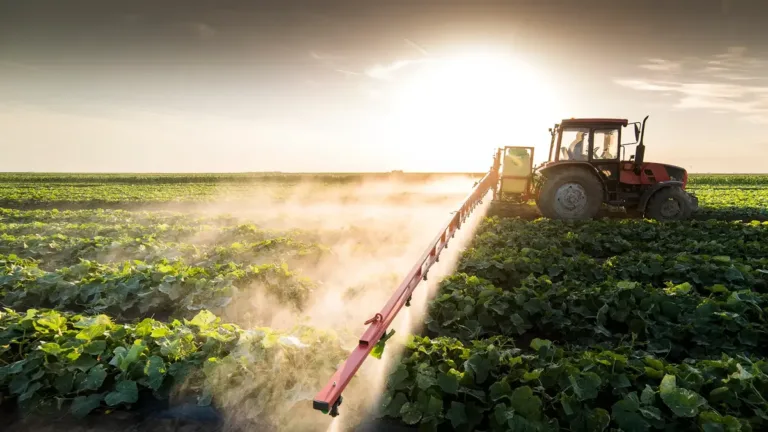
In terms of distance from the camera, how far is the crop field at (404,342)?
3.13 meters

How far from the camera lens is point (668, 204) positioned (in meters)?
11.3

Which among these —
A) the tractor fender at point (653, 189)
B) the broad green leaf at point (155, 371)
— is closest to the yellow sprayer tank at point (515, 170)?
the tractor fender at point (653, 189)

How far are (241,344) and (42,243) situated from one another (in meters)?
8.60

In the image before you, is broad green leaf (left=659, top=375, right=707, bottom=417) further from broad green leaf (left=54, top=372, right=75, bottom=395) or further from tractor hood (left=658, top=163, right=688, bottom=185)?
tractor hood (left=658, top=163, right=688, bottom=185)

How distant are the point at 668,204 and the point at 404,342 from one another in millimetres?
10674

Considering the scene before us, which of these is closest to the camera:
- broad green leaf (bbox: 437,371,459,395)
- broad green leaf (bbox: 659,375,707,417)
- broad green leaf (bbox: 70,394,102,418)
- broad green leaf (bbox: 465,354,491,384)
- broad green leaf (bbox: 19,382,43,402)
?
broad green leaf (bbox: 659,375,707,417)

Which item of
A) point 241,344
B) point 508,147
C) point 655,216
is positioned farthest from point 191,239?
point 655,216

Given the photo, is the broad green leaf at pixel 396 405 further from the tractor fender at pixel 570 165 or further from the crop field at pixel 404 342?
the tractor fender at pixel 570 165

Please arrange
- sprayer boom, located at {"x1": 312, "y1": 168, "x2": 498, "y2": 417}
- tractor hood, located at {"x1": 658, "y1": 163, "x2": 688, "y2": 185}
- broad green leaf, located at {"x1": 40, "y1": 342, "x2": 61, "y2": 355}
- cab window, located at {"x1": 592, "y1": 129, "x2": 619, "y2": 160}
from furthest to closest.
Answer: tractor hood, located at {"x1": 658, "y1": 163, "x2": 688, "y2": 185} → cab window, located at {"x1": 592, "y1": 129, "x2": 619, "y2": 160} → broad green leaf, located at {"x1": 40, "y1": 342, "x2": 61, "y2": 355} → sprayer boom, located at {"x1": 312, "y1": 168, "x2": 498, "y2": 417}

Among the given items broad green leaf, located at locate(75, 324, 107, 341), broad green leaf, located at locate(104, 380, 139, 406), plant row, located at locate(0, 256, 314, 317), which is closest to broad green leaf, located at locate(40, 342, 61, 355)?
broad green leaf, located at locate(75, 324, 107, 341)

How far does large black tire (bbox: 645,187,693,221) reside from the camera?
11.2 m

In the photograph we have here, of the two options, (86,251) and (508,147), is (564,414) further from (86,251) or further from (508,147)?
(508,147)

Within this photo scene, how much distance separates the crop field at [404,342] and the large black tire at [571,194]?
112 inches

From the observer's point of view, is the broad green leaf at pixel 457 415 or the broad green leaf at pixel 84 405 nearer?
the broad green leaf at pixel 457 415
